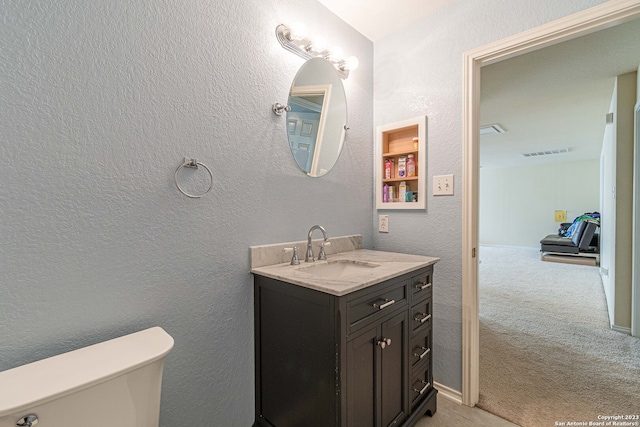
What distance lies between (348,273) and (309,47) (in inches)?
50.7

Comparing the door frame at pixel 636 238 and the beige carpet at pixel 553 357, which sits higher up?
the door frame at pixel 636 238

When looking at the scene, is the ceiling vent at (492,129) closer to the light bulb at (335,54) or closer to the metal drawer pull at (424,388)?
the light bulb at (335,54)

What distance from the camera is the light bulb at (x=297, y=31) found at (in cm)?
149

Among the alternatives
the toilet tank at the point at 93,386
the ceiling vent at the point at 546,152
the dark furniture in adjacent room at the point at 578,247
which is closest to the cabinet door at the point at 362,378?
the toilet tank at the point at 93,386

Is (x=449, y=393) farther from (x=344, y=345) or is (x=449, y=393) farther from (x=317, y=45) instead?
(x=317, y=45)

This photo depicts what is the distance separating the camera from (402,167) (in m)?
1.95

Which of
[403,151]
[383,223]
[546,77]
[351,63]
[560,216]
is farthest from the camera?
[560,216]

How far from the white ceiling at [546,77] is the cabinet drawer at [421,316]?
177 cm

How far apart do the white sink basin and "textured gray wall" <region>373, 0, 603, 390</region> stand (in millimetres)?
497

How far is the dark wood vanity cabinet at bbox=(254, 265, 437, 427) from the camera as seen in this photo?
1.06m

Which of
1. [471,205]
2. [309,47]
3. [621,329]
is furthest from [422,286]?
[621,329]

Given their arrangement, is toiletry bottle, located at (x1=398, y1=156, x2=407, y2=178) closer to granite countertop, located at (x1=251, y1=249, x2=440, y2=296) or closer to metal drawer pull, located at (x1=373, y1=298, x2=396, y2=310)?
granite countertop, located at (x1=251, y1=249, x2=440, y2=296)

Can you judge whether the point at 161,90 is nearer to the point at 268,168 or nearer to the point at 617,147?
the point at 268,168

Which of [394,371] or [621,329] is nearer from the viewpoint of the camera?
[394,371]
